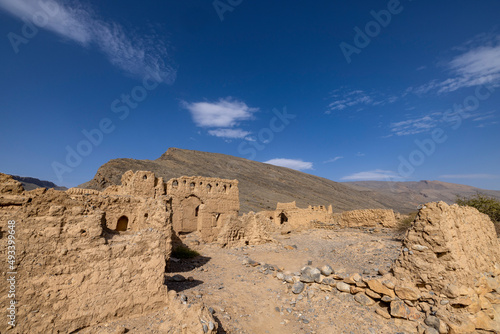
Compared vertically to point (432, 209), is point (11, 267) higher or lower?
lower

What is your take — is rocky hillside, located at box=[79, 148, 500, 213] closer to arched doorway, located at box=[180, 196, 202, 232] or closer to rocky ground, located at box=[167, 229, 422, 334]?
arched doorway, located at box=[180, 196, 202, 232]

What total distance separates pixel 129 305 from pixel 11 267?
2030 mm

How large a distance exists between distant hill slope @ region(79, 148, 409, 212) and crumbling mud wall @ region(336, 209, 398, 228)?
85.7 feet

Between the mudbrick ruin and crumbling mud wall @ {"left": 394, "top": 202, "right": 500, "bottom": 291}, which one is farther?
crumbling mud wall @ {"left": 394, "top": 202, "right": 500, "bottom": 291}

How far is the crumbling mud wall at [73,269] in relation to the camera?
3.90m

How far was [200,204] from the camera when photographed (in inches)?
706

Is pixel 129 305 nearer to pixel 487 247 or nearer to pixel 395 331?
pixel 395 331

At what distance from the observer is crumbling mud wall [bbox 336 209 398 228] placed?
56.6 feet

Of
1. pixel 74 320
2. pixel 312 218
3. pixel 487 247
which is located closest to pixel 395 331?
pixel 487 247

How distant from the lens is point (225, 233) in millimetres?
13281

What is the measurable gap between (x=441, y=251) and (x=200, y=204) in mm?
14878

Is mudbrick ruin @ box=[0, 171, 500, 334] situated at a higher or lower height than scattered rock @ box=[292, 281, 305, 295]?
higher

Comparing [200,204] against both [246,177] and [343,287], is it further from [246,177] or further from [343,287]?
[246,177]

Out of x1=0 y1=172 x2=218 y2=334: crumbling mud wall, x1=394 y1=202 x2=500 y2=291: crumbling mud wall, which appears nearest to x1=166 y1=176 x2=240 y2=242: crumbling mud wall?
x1=0 y1=172 x2=218 y2=334: crumbling mud wall
